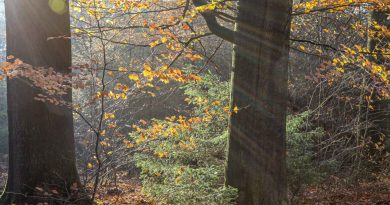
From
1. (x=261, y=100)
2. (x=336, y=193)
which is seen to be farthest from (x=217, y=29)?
(x=336, y=193)

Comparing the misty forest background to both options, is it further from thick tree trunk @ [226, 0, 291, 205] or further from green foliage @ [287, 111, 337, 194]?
thick tree trunk @ [226, 0, 291, 205]

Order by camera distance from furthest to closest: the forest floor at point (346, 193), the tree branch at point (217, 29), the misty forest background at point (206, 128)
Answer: the forest floor at point (346, 193) < the tree branch at point (217, 29) < the misty forest background at point (206, 128)

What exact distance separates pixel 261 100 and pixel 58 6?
346 cm

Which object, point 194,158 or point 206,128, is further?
point 206,128

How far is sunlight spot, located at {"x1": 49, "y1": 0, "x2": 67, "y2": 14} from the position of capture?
248 inches

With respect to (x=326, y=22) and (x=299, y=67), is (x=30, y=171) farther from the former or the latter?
(x=326, y=22)

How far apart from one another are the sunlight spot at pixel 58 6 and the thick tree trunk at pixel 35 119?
6cm

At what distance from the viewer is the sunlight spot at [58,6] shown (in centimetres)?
Result: 630

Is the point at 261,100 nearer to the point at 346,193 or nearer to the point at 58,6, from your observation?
the point at 58,6

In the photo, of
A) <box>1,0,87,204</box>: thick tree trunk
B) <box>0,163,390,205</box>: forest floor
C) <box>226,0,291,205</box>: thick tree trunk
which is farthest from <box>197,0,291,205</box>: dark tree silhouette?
<box>0,163,390,205</box>: forest floor

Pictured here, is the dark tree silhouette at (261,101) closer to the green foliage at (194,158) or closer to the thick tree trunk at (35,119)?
the green foliage at (194,158)

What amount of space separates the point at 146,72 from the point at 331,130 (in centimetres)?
607

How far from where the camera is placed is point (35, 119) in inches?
237

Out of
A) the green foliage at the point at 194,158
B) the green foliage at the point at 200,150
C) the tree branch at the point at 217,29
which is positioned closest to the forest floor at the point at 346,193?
the green foliage at the point at 200,150
